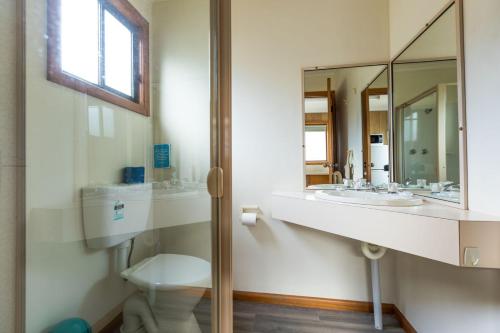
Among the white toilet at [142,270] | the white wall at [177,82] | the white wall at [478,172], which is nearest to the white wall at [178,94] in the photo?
the white wall at [177,82]

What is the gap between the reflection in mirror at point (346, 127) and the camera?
5.70 feet

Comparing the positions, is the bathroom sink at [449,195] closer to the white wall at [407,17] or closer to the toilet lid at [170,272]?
the white wall at [407,17]

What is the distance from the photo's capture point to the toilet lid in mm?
1191

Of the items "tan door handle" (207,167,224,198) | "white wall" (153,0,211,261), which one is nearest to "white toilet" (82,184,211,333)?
"white wall" (153,0,211,261)

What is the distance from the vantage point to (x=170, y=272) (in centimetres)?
132

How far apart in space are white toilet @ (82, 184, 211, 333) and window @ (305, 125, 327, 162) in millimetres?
1116

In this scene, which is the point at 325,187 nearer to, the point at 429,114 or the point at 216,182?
the point at 429,114

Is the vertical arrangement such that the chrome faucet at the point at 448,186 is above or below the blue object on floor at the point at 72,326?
above

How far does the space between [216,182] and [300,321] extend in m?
1.27

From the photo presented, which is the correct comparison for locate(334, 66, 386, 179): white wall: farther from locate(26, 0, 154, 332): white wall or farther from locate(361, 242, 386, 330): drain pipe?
locate(26, 0, 154, 332): white wall

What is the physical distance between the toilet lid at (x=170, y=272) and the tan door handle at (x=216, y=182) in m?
0.40

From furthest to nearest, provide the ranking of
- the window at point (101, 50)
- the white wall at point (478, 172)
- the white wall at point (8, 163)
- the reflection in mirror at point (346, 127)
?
the reflection in mirror at point (346, 127)
the window at point (101, 50)
the white wall at point (478, 172)
the white wall at point (8, 163)

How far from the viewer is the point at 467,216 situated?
87 centimetres

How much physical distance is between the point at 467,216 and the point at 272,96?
140 centimetres
